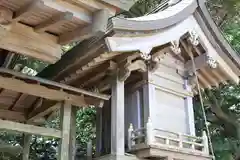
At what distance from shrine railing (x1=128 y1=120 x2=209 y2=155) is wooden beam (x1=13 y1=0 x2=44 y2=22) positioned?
3.61 meters

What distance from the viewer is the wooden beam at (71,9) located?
3061 millimetres

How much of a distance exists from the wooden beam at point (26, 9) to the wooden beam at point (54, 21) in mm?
235

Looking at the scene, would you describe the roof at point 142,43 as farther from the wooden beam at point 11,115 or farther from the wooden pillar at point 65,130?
the wooden beam at point 11,115

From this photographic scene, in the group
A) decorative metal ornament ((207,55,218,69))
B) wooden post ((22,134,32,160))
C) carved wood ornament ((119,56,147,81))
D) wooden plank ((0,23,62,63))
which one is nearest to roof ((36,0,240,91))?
carved wood ornament ((119,56,147,81))

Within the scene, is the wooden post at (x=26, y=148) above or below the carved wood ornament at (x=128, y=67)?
below

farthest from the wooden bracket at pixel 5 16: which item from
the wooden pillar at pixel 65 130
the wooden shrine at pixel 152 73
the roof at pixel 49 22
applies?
the wooden pillar at pixel 65 130

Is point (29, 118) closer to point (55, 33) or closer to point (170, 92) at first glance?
point (170, 92)

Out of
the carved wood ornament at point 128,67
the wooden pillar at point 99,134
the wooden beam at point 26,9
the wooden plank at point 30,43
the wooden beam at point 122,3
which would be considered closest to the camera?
the wooden beam at point 26,9

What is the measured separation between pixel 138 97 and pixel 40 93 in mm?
2224

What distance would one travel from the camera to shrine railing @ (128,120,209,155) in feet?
20.1

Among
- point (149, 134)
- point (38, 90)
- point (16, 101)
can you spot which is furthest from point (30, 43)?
point (16, 101)

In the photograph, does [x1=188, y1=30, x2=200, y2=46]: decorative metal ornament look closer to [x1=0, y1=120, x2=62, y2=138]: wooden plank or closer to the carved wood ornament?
the carved wood ornament

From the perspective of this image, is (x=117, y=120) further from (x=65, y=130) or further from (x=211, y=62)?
(x=211, y=62)

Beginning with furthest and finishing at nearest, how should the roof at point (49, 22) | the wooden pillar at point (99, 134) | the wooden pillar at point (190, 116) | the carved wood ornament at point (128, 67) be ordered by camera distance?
1. the wooden pillar at point (190, 116)
2. the wooden pillar at point (99, 134)
3. the carved wood ornament at point (128, 67)
4. the roof at point (49, 22)
